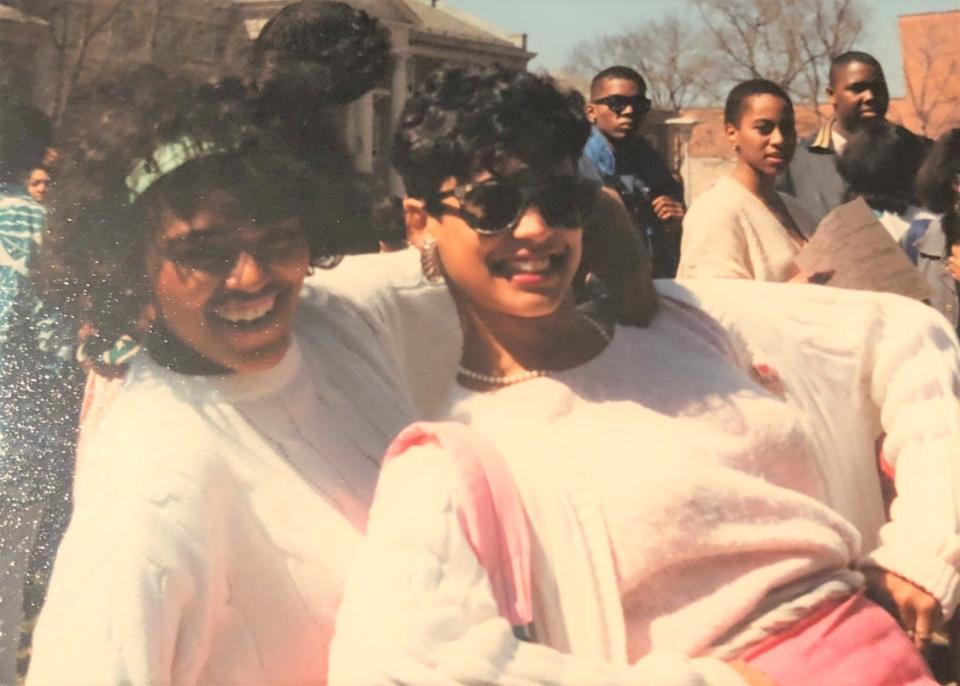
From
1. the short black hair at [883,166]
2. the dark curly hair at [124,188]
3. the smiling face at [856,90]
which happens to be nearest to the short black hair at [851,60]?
the smiling face at [856,90]

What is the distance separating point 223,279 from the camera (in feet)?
4.58

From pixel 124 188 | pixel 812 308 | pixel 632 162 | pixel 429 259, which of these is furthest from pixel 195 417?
pixel 812 308

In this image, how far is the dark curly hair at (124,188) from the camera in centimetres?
138

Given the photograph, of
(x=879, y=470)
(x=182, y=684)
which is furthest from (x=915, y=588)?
(x=182, y=684)

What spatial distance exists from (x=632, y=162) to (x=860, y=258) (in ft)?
1.69

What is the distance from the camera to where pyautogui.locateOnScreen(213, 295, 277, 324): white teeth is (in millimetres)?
1408

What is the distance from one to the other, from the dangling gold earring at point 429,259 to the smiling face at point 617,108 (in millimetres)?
329

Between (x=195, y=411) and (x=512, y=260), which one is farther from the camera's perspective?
(x=512, y=260)

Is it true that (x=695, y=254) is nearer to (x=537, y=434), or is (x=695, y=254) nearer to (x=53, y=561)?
(x=537, y=434)

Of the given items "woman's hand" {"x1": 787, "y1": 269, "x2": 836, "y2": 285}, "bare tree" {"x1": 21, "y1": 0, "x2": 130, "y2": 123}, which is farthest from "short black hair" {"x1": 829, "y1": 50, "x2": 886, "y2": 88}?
"bare tree" {"x1": 21, "y1": 0, "x2": 130, "y2": 123}

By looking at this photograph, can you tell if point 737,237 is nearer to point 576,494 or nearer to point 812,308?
point 812,308

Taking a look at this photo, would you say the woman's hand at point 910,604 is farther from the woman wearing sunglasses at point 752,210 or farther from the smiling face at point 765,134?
the smiling face at point 765,134

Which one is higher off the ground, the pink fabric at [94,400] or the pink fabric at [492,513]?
the pink fabric at [94,400]

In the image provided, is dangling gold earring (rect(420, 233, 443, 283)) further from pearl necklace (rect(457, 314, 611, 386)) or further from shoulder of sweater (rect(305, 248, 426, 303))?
pearl necklace (rect(457, 314, 611, 386))
